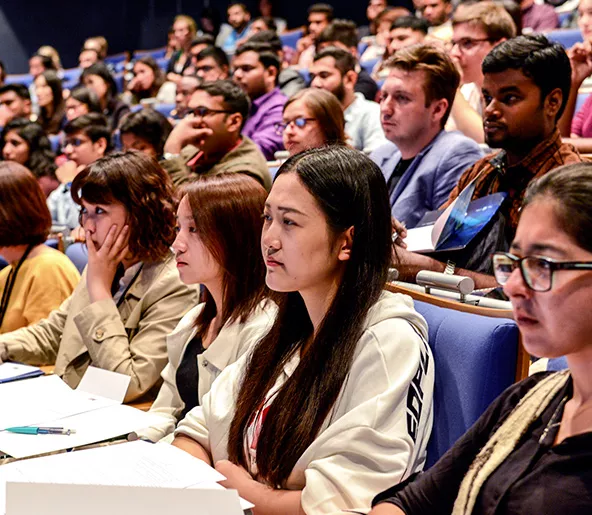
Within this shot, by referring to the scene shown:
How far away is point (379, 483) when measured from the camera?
1438mm

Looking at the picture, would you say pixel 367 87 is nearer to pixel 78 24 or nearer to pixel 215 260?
pixel 215 260

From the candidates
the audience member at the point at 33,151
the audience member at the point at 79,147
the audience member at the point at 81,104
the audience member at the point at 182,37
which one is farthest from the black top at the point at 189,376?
the audience member at the point at 182,37

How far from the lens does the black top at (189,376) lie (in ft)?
6.98

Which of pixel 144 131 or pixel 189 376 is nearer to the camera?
pixel 189 376

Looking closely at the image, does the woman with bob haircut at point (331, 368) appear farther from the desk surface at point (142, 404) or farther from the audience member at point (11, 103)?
the audience member at point (11, 103)

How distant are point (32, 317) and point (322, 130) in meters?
Answer: 1.31

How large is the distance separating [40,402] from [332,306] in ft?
2.71

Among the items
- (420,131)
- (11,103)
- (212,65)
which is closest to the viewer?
(420,131)

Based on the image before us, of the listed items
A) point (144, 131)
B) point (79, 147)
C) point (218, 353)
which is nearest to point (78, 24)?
point (79, 147)

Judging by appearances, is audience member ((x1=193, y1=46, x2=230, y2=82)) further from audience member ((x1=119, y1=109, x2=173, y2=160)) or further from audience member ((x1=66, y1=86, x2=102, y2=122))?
audience member ((x1=119, y1=109, x2=173, y2=160))

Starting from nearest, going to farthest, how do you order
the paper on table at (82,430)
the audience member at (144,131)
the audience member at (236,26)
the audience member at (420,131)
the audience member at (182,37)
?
the paper on table at (82,430) < the audience member at (420,131) < the audience member at (144,131) < the audience member at (182,37) < the audience member at (236,26)

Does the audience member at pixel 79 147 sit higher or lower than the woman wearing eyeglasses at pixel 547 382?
lower

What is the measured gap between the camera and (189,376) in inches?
84.2

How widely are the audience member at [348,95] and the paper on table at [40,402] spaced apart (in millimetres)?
2576
